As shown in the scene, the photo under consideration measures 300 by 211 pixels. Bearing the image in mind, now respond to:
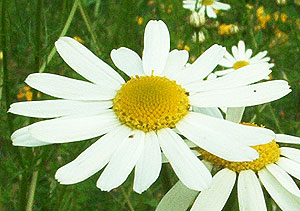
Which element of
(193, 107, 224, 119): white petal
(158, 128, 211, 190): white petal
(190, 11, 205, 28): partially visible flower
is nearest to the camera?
(158, 128, 211, 190): white petal

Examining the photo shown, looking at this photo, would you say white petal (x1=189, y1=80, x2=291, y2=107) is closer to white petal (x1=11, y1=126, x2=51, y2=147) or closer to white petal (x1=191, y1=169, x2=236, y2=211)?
white petal (x1=191, y1=169, x2=236, y2=211)

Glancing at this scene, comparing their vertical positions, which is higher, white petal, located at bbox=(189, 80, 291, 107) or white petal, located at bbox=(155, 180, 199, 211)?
white petal, located at bbox=(189, 80, 291, 107)

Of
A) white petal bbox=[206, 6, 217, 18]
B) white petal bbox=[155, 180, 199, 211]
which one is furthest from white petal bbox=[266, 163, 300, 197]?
white petal bbox=[206, 6, 217, 18]

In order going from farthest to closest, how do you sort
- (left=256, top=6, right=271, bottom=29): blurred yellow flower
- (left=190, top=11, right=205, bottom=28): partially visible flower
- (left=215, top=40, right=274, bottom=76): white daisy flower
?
1. (left=256, top=6, right=271, bottom=29): blurred yellow flower
2. (left=215, top=40, right=274, bottom=76): white daisy flower
3. (left=190, top=11, right=205, bottom=28): partially visible flower

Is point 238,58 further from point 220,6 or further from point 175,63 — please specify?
point 175,63

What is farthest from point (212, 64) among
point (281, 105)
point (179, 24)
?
point (179, 24)
